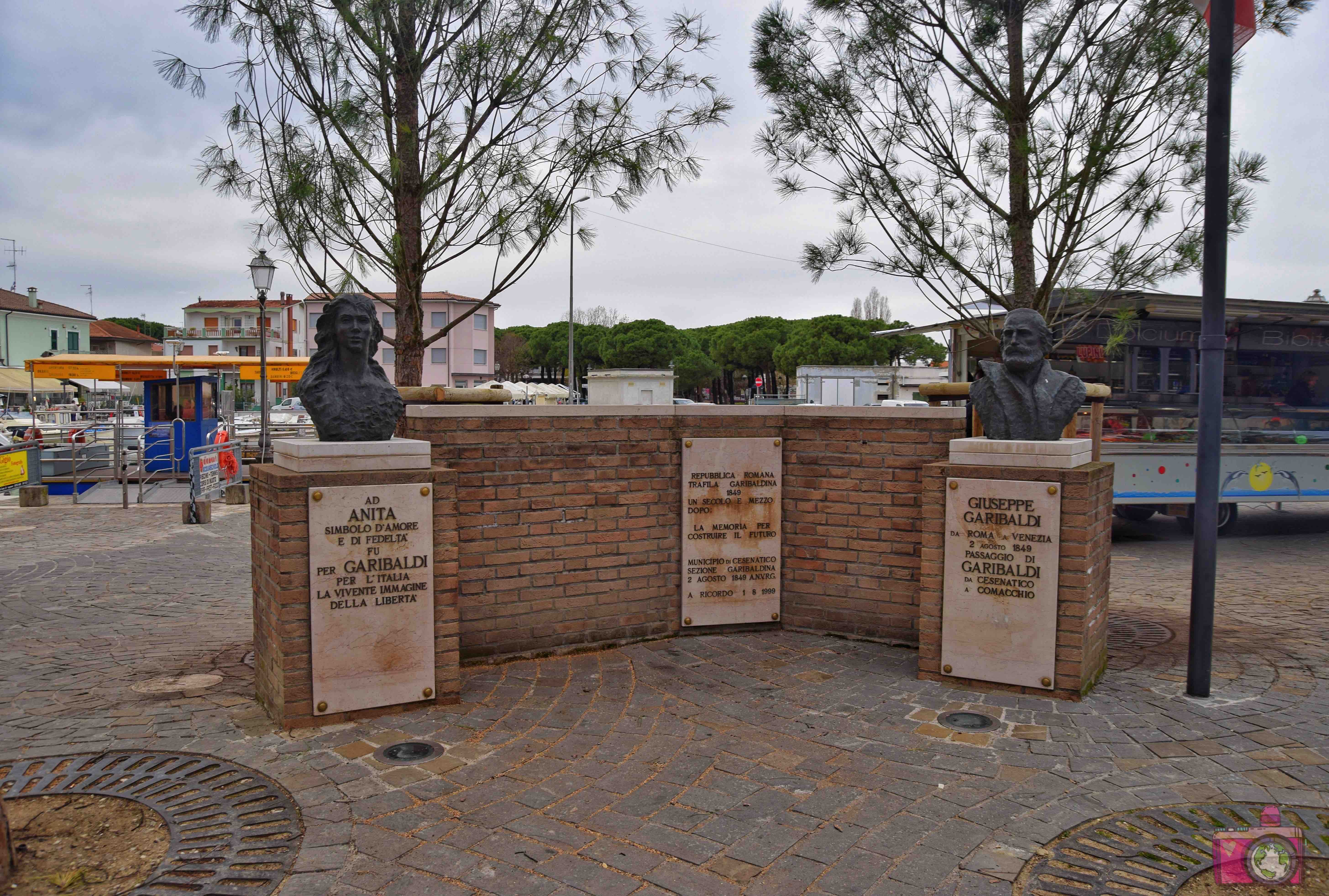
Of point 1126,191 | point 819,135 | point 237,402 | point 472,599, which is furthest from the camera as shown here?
point 237,402

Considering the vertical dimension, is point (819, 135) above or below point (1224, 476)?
above

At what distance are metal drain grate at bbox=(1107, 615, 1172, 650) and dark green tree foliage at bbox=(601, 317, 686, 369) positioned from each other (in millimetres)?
53630

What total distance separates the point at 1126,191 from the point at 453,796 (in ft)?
23.2

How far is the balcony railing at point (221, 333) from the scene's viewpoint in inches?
3125

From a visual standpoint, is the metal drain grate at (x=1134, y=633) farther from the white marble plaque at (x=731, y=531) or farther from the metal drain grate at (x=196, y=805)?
the metal drain grate at (x=196, y=805)

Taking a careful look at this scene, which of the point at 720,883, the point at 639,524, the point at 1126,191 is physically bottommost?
the point at 720,883

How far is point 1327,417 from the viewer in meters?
13.5

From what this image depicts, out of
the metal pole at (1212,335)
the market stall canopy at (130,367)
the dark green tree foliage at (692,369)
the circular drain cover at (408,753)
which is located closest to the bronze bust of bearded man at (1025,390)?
the metal pole at (1212,335)

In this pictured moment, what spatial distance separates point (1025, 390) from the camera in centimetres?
555

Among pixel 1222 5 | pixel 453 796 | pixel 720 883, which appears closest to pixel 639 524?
pixel 453 796

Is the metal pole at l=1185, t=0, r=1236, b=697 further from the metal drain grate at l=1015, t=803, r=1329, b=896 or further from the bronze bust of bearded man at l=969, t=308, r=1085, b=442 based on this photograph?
the metal drain grate at l=1015, t=803, r=1329, b=896

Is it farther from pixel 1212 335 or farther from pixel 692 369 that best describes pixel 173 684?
pixel 692 369

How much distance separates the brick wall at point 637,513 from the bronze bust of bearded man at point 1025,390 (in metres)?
0.65

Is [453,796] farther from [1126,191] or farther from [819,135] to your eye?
→ [1126,191]
